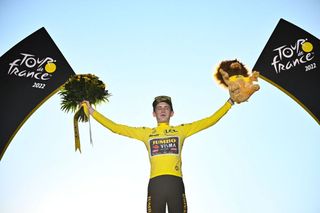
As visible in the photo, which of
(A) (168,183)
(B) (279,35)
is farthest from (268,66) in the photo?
(A) (168,183)

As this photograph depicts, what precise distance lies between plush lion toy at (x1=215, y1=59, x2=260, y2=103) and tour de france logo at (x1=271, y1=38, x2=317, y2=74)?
1.27 m

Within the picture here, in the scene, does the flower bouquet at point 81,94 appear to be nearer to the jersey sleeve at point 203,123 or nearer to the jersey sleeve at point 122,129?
the jersey sleeve at point 122,129

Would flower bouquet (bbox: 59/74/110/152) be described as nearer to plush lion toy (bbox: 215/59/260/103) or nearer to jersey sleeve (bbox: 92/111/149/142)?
jersey sleeve (bbox: 92/111/149/142)

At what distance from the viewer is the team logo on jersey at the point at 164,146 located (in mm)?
4164

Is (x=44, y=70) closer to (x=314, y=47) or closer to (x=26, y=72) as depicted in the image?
(x=26, y=72)

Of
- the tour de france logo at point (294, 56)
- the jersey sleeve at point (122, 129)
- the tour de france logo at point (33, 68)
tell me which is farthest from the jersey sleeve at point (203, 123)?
the tour de france logo at point (33, 68)

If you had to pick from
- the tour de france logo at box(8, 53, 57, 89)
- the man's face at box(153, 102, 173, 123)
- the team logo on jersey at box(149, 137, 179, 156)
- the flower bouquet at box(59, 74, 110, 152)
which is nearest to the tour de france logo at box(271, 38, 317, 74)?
the man's face at box(153, 102, 173, 123)

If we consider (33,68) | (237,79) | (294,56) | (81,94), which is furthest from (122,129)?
(294,56)

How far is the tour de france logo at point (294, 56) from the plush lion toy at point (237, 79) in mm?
1268

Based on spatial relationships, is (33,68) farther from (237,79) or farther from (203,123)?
(237,79)

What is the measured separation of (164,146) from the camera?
13.7ft

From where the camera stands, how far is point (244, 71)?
15.9 feet

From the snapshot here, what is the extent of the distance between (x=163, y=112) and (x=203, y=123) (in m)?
0.57

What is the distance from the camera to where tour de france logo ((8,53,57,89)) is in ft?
19.4
